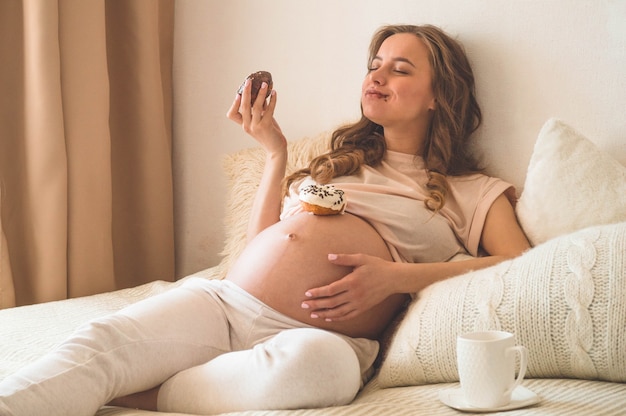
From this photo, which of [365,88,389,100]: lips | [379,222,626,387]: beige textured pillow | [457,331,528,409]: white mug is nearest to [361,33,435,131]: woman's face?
[365,88,389,100]: lips

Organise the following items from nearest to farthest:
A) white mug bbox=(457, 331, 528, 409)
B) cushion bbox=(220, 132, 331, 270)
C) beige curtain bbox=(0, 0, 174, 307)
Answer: white mug bbox=(457, 331, 528, 409)
cushion bbox=(220, 132, 331, 270)
beige curtain bbox=(0, 0, 174, 307)

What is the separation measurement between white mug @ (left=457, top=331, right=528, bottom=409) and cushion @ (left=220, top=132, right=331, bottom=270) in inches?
39.0

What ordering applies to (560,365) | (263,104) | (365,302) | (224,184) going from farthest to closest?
(224,184) → (263,104) → (365,302) → (560,365)

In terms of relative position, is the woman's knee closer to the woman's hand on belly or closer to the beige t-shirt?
the woman's hand on belly

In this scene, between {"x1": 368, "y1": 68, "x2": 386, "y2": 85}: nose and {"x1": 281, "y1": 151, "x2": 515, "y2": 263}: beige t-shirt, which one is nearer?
{"x1": 281, "y1": 151, "x2": 515, "y2": 263}: beige t-shirt

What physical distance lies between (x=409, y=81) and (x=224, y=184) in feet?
2.90

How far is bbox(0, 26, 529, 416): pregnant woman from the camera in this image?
1173mm

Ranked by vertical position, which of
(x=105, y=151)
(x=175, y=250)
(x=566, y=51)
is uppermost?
(x=566, y=51)

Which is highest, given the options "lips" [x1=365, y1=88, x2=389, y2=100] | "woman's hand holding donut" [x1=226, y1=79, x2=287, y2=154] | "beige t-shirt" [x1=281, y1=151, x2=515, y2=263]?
"lips" [x1=365, y1=88, x2=389, y2=100]

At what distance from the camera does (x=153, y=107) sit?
8.02ft

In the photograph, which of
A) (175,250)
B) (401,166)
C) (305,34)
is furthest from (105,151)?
(401,166)

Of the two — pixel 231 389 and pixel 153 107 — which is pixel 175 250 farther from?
pixel 231 389

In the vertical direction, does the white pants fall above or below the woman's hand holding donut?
below

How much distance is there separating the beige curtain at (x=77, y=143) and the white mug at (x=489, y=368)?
1.44m
